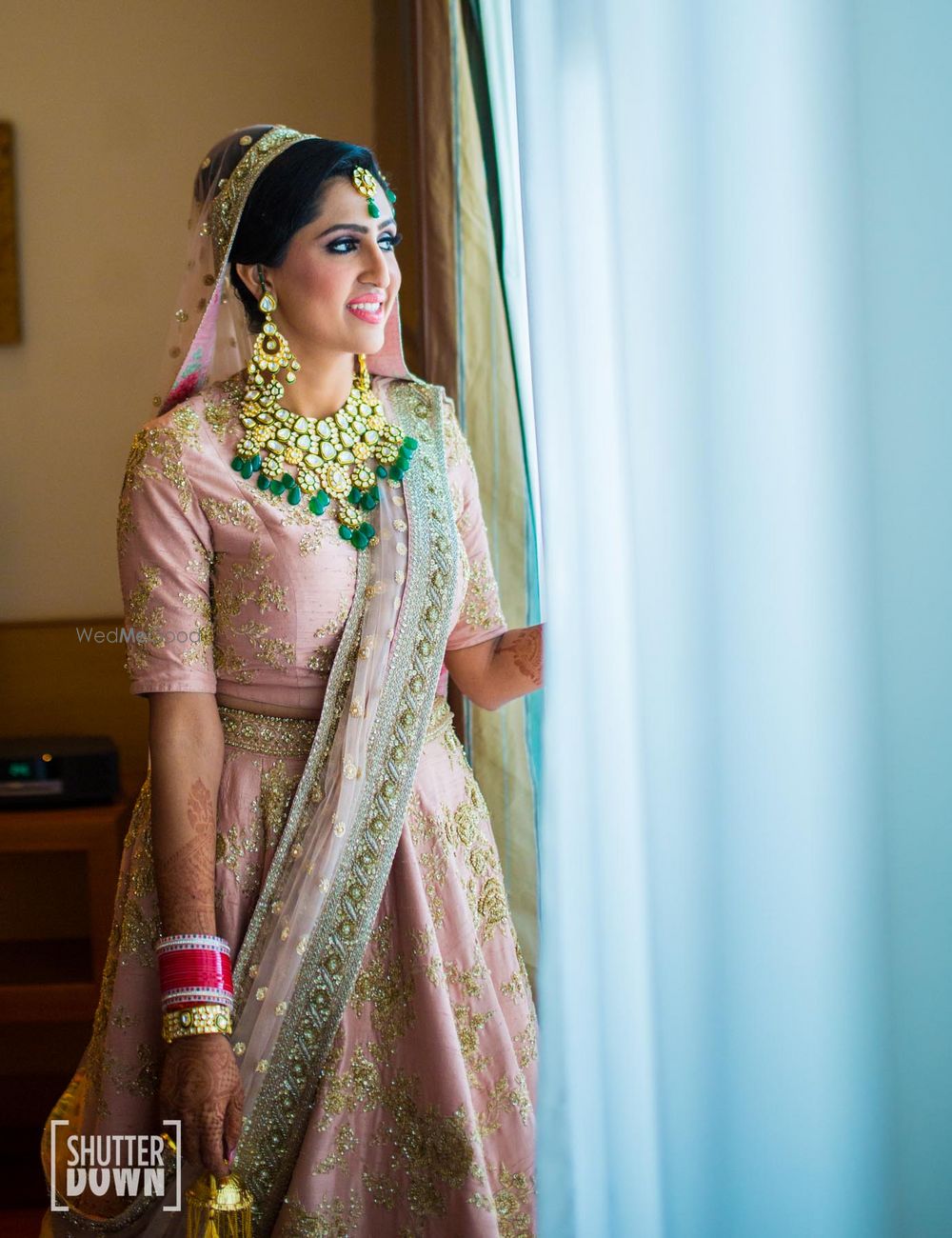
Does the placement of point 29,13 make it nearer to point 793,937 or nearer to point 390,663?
point 390,663

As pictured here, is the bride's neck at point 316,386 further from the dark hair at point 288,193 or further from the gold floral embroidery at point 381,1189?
the gold floral embroidery at point 381,1189

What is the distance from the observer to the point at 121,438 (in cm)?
246

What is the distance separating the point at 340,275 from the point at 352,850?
567mm

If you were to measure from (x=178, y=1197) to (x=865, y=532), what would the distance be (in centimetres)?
104

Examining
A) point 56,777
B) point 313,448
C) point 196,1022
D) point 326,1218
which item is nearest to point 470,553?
point 313,448

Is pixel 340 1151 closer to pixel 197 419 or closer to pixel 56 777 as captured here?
pixel 197 419

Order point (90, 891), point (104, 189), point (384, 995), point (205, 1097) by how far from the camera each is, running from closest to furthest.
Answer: point (205, 1097) < point (384, 995) < point (90, 891) < point (104, 189)

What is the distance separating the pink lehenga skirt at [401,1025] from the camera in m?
1.00

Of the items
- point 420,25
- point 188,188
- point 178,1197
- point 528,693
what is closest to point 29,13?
point 188,188

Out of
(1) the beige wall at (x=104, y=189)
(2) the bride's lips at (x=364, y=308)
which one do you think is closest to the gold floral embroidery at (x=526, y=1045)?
(2) the bride's lips at (x=364, y=308)

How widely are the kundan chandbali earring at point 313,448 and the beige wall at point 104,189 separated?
1.42 metres

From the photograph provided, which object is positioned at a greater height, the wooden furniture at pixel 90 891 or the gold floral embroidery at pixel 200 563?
the gold floral embroidery at pixel 200 563

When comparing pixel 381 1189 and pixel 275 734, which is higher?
pixel 275 734

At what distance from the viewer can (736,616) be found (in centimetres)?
45
